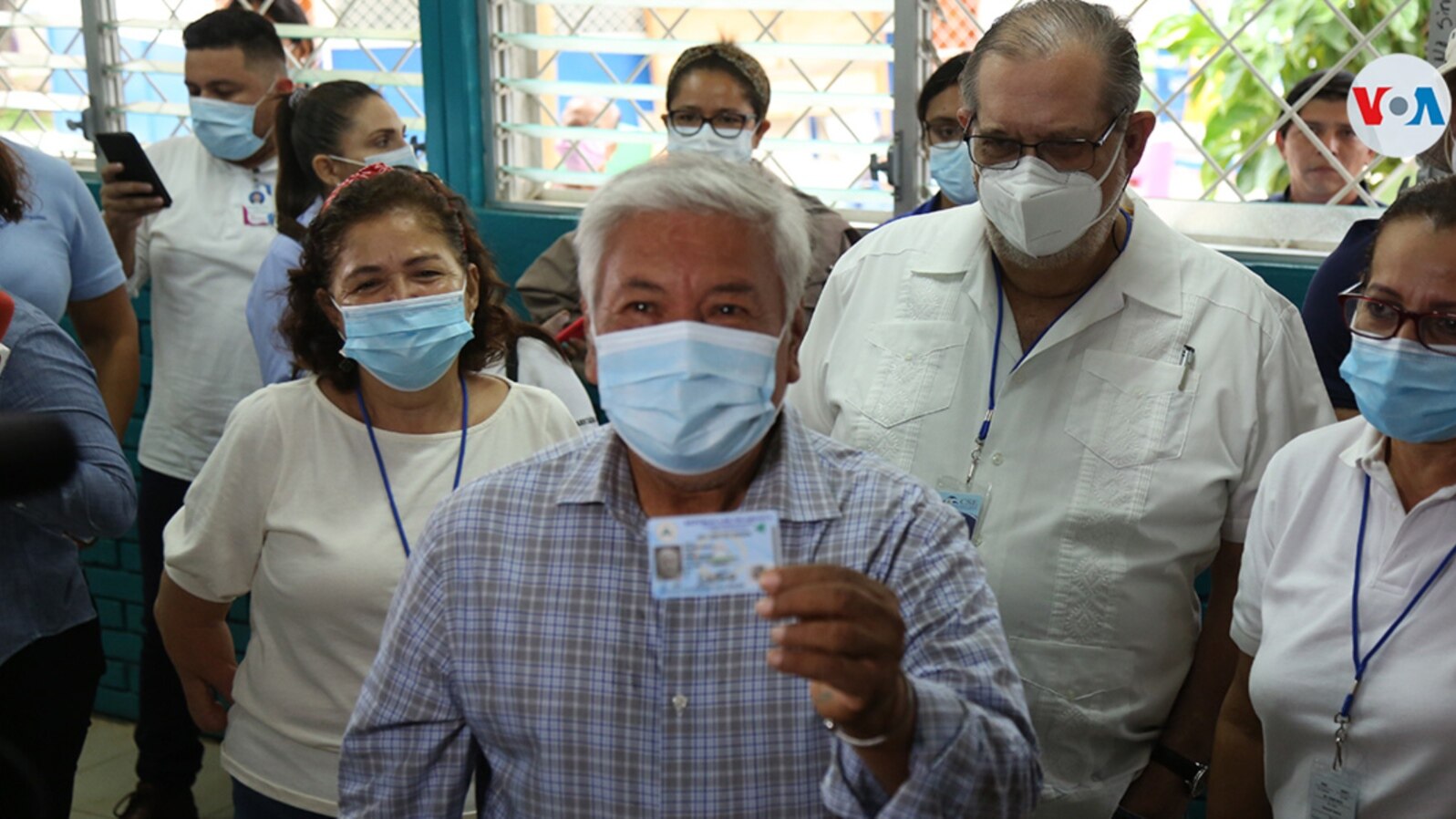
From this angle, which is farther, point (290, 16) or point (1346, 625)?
point (290, 16)

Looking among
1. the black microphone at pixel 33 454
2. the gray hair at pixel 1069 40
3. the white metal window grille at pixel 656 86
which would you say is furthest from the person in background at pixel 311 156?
the black microphone at pixel 33 454

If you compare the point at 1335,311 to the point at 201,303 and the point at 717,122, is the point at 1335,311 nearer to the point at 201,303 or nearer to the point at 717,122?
the point at 717,122

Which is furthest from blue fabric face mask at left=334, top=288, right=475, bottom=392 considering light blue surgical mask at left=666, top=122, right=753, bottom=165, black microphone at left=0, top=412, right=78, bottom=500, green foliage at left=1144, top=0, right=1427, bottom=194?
green foliage at left=1144, top=0, right=1427, bottom=194

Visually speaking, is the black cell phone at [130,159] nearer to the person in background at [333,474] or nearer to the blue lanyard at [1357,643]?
the person in background at [333,474]

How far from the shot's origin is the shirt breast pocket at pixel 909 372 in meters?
2.31

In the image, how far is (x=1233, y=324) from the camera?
2230 millimetres

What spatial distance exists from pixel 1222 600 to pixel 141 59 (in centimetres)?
389

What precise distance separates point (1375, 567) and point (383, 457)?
4.91ft

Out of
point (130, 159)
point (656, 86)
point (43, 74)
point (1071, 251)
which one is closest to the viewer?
point (1071, 251)

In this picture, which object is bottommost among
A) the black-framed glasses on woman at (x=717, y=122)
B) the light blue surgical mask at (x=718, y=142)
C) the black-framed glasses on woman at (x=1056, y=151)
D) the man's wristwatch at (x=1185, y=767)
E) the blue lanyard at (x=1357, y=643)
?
the man's wristwatch at (x=1185, y=767)

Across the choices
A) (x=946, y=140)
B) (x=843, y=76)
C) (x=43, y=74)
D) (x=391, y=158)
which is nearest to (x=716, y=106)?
(x=843, y=76)

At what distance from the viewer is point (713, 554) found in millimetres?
1358

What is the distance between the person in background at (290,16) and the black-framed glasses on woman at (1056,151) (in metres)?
2.90

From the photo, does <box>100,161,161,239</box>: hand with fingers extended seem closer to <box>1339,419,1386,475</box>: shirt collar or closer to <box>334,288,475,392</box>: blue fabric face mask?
<box>334,288,475,392</box>: blue fabric face mask
